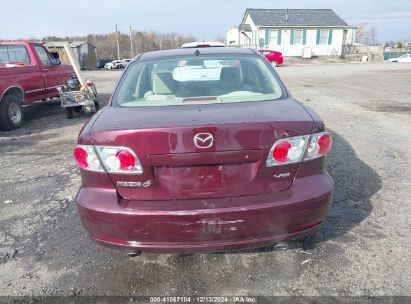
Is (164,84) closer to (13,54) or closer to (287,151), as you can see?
(287,151)

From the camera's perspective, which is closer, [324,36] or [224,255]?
[224,255]

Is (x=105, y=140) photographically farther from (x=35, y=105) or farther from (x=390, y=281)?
(x=35, y=105)

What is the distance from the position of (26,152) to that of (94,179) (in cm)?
439

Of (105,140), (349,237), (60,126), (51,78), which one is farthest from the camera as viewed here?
(51,78)

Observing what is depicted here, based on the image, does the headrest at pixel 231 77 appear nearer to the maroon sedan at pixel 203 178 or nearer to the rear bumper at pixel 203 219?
the maroon sedan at pixel 203 178

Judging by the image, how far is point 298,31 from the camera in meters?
40.0

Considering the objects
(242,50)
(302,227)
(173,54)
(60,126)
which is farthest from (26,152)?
(302,227)

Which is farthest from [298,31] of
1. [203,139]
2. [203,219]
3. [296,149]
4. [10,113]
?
[203,219]

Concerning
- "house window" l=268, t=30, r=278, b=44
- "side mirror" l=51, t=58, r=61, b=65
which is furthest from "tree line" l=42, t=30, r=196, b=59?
"side mirror" l=51, t=58, r=61, b=65

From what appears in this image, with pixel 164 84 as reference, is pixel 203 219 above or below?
below

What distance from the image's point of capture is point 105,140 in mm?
2250

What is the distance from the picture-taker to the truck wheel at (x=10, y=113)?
24.9 ft

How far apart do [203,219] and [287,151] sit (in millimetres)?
688

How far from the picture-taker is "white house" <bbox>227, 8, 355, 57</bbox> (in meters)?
39.8
